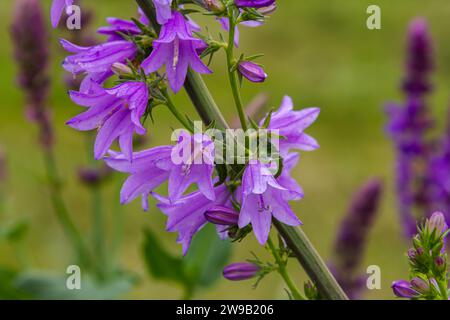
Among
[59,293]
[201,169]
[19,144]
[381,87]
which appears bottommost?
[59,293]

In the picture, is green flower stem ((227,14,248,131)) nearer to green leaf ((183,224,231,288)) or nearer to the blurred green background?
green leaf ((183,224,231,288))

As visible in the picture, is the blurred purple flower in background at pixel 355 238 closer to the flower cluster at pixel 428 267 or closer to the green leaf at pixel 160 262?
the green leaf at pixel 160 262

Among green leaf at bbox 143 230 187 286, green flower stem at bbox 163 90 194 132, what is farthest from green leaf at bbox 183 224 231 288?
green flower stem at bbox 163 90 194 132

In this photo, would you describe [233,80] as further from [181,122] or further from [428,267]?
[428,267]

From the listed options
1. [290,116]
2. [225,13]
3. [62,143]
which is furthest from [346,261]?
[62,143]

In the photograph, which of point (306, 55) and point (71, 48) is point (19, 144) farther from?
point (71, 48)

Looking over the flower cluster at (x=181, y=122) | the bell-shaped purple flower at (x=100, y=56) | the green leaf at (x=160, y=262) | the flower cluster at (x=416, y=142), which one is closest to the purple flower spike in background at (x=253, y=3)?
the flower cluster at (x=181, y=122)

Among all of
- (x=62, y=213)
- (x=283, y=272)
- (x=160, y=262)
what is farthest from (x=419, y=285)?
(x=62, y=213)
